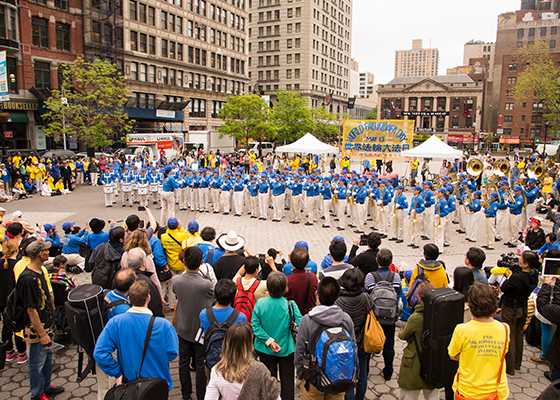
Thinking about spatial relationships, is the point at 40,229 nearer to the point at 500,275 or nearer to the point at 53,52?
the point at 500,275

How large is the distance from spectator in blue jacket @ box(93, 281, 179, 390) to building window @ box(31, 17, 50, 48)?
39.6m

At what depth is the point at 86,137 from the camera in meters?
29.5

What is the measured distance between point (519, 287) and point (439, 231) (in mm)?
7169

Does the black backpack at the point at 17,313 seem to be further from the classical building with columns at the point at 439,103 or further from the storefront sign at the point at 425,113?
the storefront sign at the point at 425,113

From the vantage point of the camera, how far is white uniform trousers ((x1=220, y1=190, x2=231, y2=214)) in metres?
17.5

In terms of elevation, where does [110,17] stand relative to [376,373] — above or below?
above

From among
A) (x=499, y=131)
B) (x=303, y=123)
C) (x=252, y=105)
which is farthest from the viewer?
(x=499, y=131)

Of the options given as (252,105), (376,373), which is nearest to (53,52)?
(252,105)

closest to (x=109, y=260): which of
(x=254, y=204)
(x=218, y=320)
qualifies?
(x=218, y=320)

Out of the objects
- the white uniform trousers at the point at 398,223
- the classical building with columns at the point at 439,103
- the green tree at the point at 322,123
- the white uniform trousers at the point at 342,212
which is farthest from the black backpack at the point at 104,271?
the classical building with columns at the point at 439,103

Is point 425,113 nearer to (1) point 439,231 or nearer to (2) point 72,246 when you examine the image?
(1) point 439,231

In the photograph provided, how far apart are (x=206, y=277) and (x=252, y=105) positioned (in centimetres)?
4210

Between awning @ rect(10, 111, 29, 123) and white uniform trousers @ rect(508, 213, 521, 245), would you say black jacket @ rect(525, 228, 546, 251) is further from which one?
awning @ rect(10, 111, 29, 123)

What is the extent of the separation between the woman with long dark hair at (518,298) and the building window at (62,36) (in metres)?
42.0
